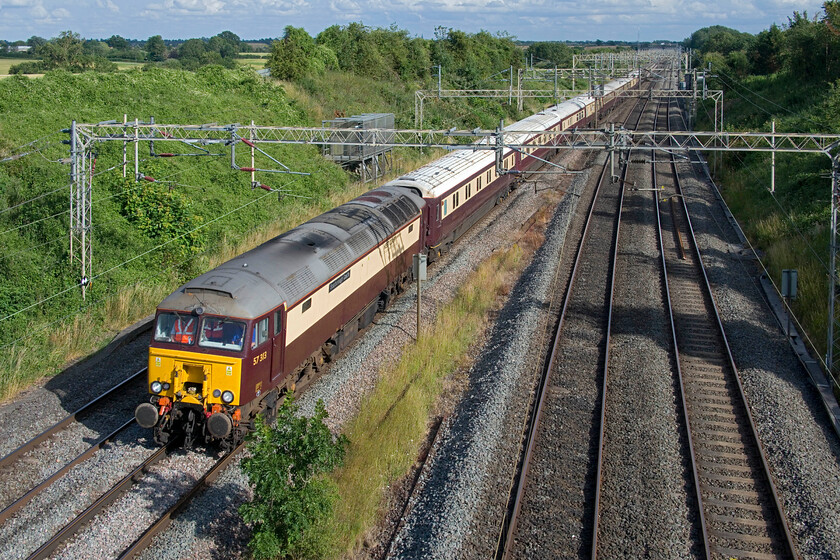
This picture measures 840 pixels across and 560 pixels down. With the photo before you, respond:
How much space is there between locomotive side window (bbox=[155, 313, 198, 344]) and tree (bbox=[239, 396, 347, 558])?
2.71 metres

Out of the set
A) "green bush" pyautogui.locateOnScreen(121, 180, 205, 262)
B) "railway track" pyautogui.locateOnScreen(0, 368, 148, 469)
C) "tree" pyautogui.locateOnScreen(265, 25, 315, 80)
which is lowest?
"railway track" pyautogui.locateOnScreen(0, 368, 148, 469)

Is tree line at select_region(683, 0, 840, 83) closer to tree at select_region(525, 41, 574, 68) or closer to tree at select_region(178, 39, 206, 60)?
tree at select_region(525, 41, 574, 68)

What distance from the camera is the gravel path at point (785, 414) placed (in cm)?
1073

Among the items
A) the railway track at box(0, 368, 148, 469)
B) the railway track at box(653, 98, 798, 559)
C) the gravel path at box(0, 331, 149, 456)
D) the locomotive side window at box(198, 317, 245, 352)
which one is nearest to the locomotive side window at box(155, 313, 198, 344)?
the locomotive side window at box(198, 317, 245, 352)

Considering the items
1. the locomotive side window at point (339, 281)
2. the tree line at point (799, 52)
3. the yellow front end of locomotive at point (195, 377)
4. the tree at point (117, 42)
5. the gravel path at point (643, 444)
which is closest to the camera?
the gravel path at point (643, 444)

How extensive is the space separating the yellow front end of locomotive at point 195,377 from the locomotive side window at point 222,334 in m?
0.20

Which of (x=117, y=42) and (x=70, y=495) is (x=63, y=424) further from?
(x=117, y=42)

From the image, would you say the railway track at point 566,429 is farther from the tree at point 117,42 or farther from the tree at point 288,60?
the tree at point 117,42

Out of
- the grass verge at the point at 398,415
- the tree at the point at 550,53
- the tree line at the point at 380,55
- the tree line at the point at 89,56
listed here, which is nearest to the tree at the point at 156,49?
the tree line at the point at 89,56

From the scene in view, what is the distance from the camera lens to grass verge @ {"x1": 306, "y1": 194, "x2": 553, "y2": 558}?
10594 millimetres

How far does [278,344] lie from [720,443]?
26.3 ft

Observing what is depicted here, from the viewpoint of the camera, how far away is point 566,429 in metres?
13.5

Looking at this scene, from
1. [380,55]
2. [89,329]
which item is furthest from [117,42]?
[89,329]

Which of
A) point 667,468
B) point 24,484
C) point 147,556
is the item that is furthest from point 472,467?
point 24,484
